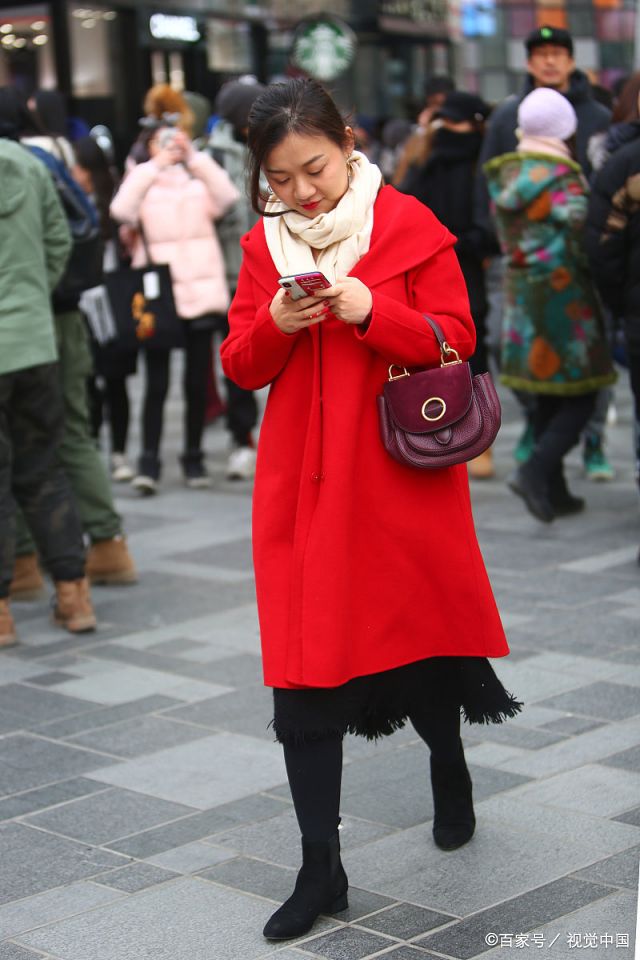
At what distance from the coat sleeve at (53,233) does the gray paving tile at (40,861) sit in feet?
8.36

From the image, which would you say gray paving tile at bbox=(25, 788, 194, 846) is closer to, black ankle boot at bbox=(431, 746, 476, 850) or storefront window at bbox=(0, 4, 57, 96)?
black ankle boot at bbox=(431, 746, 476, 850)

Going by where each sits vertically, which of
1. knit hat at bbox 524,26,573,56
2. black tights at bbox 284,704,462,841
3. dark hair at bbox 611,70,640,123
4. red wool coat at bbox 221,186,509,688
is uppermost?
knit hat at bbox 524,26,573,56

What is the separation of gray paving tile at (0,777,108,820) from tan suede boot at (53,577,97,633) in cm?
162

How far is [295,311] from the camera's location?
306cm

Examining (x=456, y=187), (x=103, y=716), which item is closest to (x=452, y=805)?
(x=103, y=716)

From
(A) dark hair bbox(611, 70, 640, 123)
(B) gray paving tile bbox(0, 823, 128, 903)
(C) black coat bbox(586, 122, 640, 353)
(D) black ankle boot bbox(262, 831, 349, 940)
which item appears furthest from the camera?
(A) dark hair bbox(611, 70, 640, 123)

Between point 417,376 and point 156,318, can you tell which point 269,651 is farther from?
point 156,318

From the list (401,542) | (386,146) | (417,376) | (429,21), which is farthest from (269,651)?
(429,21)

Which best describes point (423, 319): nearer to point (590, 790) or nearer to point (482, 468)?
point (590, 790)

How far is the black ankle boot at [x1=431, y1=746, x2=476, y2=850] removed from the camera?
141 inches

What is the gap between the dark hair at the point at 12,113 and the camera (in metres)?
5.80

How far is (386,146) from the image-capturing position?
58.4 ft

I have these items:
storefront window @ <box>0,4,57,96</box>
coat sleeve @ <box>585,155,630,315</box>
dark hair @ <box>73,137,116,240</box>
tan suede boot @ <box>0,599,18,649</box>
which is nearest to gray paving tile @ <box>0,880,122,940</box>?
tan suede boot @ <box>0,599,18,649</box>

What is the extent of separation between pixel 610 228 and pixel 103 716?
9.56ft
